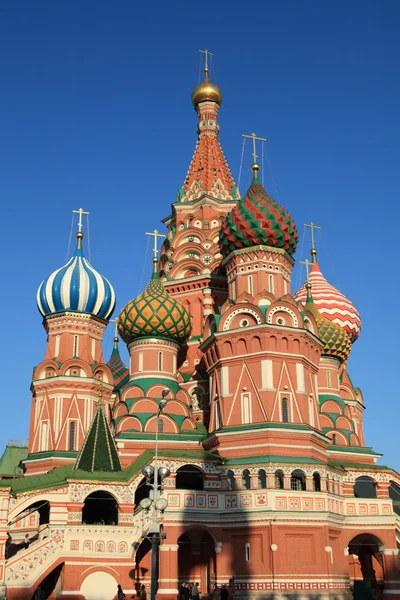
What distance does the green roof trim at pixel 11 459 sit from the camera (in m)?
39.9

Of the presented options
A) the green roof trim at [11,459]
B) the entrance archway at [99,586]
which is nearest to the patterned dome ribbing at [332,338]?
the entrance archway at [99,586]

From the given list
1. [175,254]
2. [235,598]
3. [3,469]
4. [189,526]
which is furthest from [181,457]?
[3,469]

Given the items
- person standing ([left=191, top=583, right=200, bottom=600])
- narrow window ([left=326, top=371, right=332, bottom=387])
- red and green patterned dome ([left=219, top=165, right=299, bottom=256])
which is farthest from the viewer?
narrow window ([left=326, top=371, right=332, bottom=387])

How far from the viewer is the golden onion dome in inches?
1524

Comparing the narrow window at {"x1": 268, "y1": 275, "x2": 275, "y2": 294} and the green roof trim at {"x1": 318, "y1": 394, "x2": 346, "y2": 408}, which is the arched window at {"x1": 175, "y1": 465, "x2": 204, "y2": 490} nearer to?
the green roof trim at {"x1": 318, "y1": 394, "x2": 346, "y2": 408}

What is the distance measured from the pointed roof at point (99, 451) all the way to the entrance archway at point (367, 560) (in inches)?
358

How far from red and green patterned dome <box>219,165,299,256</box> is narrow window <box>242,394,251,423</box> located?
6000 millimetres

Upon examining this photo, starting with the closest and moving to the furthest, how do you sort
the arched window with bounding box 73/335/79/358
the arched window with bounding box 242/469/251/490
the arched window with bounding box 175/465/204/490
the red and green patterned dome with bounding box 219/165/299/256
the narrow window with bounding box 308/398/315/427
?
1. the arched window with bounding box 242/469/251/490
2. the narrow window with bounding box 308/398/315/427
3. the arched window with bounding box 175/465/204/490
4. the red and green patterned dome with bounding box 219/165/299/256
5. the arched window with bounding box 73/335/79/358

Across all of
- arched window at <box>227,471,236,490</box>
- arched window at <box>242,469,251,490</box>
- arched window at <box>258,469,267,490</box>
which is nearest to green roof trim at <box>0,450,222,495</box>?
arched window at <box>227,471,236,490</box>

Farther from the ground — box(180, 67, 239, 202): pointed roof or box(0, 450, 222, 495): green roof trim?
box(180, 67, 239, 202): pointed roof

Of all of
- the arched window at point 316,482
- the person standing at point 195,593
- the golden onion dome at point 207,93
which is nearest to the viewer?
the person standing at point 195,593

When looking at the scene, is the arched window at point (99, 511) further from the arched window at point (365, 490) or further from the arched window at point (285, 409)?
the arched window at point (365, 490)

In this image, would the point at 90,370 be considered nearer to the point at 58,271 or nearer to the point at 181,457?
the point at 58,271

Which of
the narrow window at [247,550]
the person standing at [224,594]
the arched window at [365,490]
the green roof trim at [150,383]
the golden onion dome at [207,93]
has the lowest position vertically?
the person standing at [224,594]
